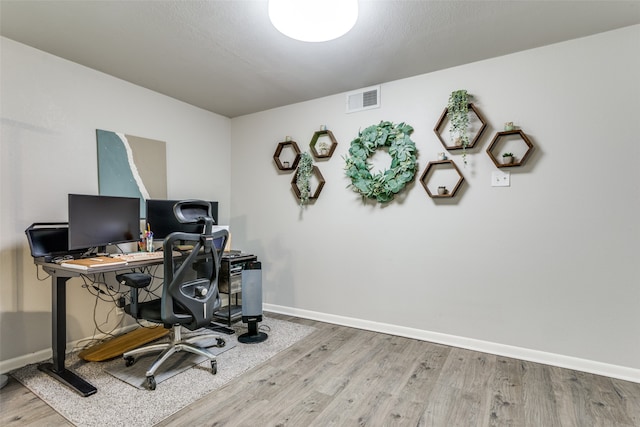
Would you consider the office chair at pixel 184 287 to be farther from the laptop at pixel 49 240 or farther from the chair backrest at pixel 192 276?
the laptop at pixel 49 240

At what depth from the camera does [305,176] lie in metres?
3.52

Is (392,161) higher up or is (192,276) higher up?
(392,161)

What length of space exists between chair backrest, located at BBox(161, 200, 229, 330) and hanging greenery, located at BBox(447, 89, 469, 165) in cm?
208

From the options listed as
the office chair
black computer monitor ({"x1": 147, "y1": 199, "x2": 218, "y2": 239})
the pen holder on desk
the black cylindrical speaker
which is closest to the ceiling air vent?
the office chair

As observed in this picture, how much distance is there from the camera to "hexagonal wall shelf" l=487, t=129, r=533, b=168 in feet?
8.16

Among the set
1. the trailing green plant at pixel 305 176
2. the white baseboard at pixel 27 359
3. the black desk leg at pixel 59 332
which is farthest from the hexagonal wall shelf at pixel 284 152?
the white baseboard at pixel 27 359

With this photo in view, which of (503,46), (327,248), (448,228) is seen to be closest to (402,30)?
(503,46)

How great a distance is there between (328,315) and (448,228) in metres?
1.54

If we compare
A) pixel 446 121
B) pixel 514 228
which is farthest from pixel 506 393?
pixel 446 121

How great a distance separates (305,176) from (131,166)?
5.60ft

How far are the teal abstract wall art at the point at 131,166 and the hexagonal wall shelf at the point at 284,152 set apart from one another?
3.94 feet

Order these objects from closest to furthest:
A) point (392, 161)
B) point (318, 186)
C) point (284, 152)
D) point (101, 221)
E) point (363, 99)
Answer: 1. point (101, 221)
2. point (392, 161)
3. point (363, 99)
4. point (318, 186)
5. point (284, 152)

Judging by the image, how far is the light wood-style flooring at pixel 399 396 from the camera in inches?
70.7

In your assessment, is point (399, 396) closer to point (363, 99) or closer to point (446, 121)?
point (446, 121)
